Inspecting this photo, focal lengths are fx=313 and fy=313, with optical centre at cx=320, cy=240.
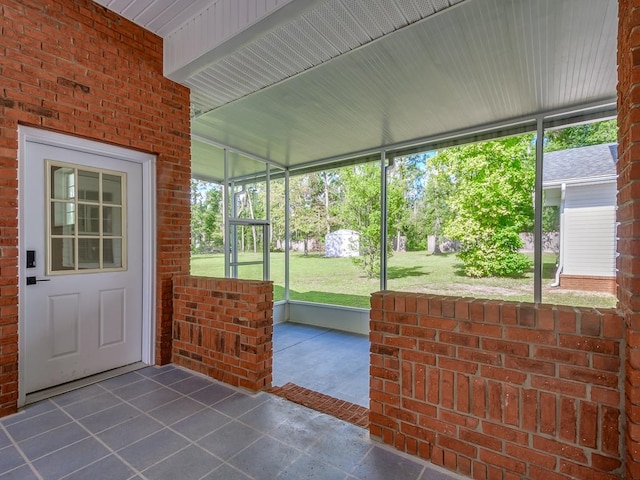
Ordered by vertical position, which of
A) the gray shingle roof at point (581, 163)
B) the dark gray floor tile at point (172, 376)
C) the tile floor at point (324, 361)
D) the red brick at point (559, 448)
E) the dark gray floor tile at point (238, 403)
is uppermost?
the gray shingle roof at point (581, 163)

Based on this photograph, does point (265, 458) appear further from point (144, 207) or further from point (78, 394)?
point (144, 207)

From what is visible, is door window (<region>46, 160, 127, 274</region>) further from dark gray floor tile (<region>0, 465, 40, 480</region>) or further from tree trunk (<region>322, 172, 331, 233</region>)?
tree trunk (<region>322, 172, 331, 233</region>)

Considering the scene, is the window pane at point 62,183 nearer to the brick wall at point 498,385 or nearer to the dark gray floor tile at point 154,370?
the dark gray floor tile at point 154,370

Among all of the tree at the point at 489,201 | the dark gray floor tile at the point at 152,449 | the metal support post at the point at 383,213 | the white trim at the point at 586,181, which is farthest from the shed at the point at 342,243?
the dark gray floor tile at the point at 152,449

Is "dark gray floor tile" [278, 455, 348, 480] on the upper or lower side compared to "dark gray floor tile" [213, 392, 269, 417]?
upper

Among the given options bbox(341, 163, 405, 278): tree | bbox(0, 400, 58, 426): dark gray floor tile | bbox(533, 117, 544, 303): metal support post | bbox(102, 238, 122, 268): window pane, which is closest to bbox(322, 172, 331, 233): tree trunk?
bbox(341, 163, 405, 278): tree

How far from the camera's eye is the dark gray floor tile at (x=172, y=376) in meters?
2.86

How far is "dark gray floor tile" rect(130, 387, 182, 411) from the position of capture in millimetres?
2424

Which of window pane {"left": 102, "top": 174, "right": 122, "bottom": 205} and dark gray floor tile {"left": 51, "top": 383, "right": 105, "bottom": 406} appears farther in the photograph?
window pane {"left": 102, "top": 174, "right": 122, "bottom": 205}

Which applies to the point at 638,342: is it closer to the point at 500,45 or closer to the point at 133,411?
the point at 500,45

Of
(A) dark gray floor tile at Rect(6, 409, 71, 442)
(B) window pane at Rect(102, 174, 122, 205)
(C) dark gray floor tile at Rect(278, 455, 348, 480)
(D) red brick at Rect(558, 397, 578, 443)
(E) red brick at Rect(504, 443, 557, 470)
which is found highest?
(B) window pane at Rect(102, 174, 122, 205)

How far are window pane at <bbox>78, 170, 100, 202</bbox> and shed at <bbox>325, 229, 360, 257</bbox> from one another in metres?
5.30

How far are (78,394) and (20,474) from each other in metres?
0.97

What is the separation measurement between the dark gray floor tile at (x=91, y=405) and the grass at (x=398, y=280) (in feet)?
5.18
